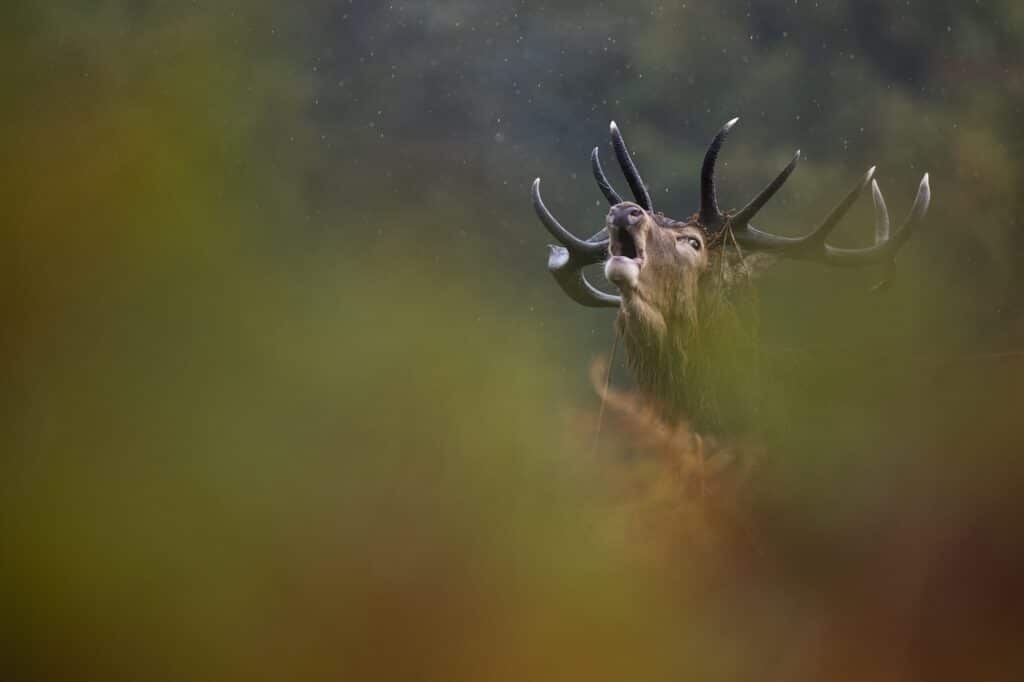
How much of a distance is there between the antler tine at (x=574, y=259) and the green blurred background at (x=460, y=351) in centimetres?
Result: 30

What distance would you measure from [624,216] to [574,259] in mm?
345

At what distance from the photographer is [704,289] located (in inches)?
93.2

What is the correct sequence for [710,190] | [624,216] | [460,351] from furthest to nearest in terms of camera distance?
[460,351]
[710,190]
[624,216]

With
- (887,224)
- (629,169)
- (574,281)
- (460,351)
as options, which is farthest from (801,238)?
(460,351)

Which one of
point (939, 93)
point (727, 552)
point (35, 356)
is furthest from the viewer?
point (939, 93)

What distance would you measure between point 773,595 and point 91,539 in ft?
4.97

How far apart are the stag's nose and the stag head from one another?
0.04 metres

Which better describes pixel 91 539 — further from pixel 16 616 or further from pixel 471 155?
pixel 471 155

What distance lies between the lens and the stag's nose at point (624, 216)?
2.19m

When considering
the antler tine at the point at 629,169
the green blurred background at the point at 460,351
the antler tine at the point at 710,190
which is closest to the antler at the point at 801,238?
the antler tine at the point at 710,190

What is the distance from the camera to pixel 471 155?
2.85 meters

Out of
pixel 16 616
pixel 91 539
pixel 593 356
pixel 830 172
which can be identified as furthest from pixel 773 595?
pixel 16 616

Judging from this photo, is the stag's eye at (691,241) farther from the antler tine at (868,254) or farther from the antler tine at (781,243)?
the antler tine at (868,254)

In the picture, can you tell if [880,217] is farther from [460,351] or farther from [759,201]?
[460,351]
